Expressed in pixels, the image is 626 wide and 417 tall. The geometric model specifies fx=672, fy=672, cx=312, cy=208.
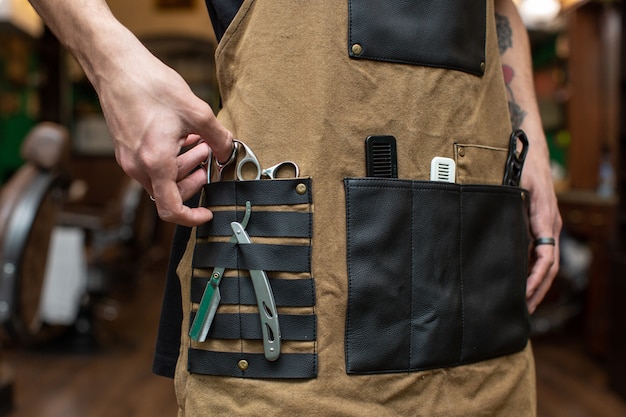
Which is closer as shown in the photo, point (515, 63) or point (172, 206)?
point (172, 206)

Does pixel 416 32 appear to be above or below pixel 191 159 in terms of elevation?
above

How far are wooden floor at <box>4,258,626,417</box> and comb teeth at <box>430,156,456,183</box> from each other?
7.93 feet

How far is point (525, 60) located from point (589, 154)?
4.37 m

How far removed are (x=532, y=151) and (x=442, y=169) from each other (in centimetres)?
25

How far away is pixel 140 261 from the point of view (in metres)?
4.89

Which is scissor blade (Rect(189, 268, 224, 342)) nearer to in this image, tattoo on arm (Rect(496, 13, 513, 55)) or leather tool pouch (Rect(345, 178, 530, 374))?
leather tool pouch (Rect(345, 178, 530, 374))

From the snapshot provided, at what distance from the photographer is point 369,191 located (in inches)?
27.5

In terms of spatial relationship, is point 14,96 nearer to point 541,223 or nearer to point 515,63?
point 515,63

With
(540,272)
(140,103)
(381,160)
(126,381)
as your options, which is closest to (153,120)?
(140,103)

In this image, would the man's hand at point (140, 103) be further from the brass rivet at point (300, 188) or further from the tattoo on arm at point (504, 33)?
the tattoo on arm at point (504, 33)

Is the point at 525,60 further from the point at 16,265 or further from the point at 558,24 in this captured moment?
the point at 558,24

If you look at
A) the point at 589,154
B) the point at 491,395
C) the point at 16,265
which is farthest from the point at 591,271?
the point at 491,395

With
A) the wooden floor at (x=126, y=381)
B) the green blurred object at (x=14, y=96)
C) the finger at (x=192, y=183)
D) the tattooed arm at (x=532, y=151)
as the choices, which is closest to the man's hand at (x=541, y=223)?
the tattooed arm at (x=532, y=151)

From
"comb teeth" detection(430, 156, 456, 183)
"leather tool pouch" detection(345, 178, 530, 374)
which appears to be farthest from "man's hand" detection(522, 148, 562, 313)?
"comb teeth" detection(430, 156, 456, 183)
